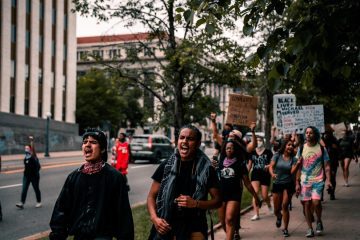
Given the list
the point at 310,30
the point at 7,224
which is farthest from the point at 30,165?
the point at 310,30

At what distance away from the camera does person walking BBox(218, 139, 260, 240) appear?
22.7 ft

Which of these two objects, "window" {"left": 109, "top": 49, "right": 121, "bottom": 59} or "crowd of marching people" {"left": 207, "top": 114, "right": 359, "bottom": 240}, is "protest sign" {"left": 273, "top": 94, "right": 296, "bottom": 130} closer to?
"crowd of marching people" {"left": 207, "top": 114, "right": 359, "bottom": 240}

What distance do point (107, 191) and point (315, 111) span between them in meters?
8.63

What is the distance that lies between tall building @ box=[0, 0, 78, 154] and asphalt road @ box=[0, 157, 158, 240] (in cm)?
1869

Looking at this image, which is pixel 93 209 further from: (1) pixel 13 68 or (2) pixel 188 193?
(1) pixel 13 68

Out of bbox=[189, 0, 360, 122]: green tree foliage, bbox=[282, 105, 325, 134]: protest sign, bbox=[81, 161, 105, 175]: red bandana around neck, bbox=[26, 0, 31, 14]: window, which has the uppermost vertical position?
bbox=[26, 0, 31, 14]: window

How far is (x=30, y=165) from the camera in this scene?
11.5 m

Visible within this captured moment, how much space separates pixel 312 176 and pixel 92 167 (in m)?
4.98

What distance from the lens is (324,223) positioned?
9.21 meters

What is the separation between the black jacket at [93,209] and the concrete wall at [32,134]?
35.0 meters

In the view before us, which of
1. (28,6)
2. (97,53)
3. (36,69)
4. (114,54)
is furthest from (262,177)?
(28,6)

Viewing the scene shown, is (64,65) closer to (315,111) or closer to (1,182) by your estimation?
(1,182)

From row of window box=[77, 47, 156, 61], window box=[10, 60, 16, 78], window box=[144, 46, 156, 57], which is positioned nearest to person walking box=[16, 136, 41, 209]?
row of window box=[77, 47, 156, 61]

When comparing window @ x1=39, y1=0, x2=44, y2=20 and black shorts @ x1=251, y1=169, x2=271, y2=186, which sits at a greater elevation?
window @ x1=39, y1=0, x2=44, y2=20
